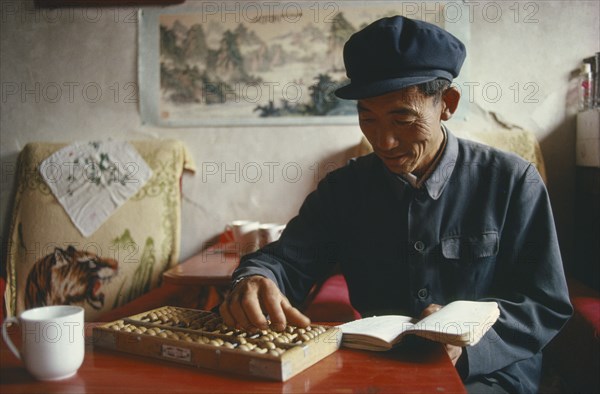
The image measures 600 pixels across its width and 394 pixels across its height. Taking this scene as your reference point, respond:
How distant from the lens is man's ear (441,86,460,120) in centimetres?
146

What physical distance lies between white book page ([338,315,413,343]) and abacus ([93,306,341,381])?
0.05 metres

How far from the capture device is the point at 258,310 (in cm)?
111

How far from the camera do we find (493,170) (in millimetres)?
1492

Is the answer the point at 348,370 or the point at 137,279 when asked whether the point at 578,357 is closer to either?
the point at 348,370

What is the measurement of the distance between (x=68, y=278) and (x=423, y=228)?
76.4 inches

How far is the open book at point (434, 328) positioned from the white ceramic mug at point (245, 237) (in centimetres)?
129

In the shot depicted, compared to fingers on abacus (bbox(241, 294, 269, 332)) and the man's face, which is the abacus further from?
the man's face

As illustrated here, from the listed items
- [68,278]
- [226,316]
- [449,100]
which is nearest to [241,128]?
[68,278]

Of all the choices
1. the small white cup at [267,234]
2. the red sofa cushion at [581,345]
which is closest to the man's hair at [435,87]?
the red sofa cushion at [581,345]

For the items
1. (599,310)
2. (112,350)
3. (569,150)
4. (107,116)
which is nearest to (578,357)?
(599,310)

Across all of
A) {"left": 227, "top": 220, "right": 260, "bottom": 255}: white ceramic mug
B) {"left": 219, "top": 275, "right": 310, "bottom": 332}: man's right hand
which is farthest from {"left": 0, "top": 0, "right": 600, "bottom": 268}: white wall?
{"left": 219, "top": 275, "right": 310, "bottom": 332}: man's right hand

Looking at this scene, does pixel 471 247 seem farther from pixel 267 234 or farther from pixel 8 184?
pixel 8 184

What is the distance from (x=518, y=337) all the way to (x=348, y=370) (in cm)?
51

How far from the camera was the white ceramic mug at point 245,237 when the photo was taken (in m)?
2.38
